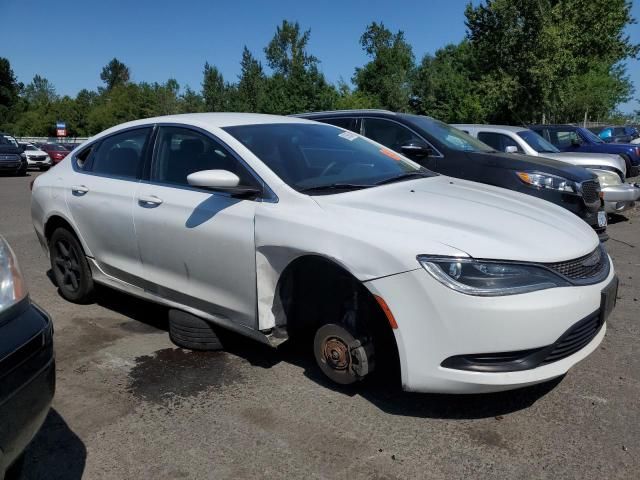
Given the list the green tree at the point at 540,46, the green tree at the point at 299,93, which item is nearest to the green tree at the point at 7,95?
the green tree at the point at 299,93

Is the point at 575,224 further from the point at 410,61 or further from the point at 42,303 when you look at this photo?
the point at 410,61

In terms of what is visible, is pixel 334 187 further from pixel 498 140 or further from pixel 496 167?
pixel 498 140

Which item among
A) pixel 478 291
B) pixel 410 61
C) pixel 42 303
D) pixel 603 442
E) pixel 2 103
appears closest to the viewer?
pixel 478 291

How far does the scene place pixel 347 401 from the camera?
3.12 metres

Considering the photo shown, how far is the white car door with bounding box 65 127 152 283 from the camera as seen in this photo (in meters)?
3.97

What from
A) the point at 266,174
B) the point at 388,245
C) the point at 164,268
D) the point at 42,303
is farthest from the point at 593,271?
the point at 42,303

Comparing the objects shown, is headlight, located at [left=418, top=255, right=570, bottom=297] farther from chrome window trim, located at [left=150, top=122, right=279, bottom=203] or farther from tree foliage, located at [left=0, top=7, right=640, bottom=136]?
tree foliage, located at [left=0, top=7, right=640, bottom=136]

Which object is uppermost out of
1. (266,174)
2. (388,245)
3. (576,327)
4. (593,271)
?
(266,174)

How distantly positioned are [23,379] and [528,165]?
593cm

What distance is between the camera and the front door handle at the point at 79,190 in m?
4.35

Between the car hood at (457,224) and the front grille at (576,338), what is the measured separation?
34 centimetres

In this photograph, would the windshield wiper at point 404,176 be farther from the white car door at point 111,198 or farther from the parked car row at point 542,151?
the parked car row at point 542,151

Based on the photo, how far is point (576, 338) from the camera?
277 centimetres

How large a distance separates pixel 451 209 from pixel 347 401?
3.98 feet
